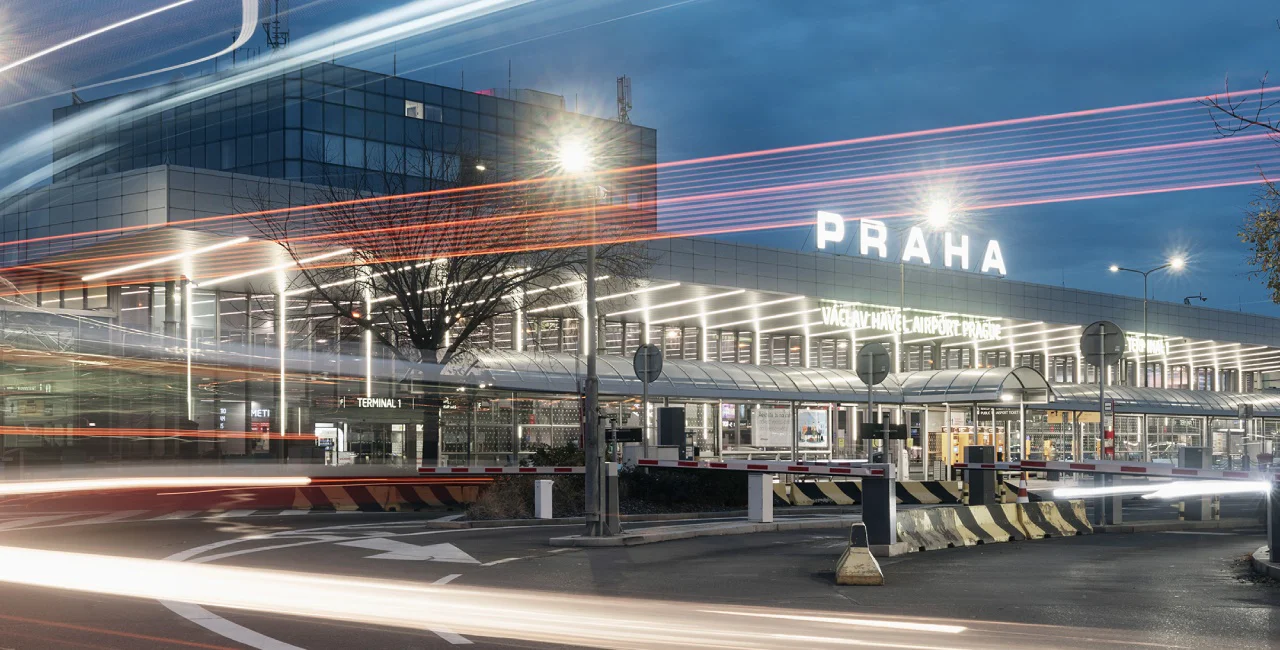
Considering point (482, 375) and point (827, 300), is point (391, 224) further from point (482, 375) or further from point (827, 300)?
point (827, 300)

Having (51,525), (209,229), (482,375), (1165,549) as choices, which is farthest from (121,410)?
(1165,549)

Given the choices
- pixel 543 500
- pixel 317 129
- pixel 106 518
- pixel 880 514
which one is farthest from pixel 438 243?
pixel 317 129

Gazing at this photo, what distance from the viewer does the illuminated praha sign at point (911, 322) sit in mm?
51250

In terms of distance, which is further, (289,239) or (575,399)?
(575,399)

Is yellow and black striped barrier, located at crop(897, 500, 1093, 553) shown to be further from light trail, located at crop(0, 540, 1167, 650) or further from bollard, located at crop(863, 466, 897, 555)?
light trail, located at crop(0, 540, 1167, 650)

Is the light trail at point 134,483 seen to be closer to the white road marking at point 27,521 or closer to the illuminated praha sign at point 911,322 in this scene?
the white road marking at point 27,521

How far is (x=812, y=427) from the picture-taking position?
47.8 m

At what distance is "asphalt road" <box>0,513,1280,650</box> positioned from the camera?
1006 centimetres

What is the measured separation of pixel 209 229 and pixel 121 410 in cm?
788

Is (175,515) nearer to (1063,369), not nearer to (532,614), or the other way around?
(532,614)

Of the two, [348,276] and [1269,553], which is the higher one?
[348,276]

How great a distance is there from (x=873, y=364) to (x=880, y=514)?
896 centimetres

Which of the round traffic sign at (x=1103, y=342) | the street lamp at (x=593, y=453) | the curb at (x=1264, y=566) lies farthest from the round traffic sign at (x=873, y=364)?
the curb at (x=1264, y=566)

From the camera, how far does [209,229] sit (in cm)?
3312
